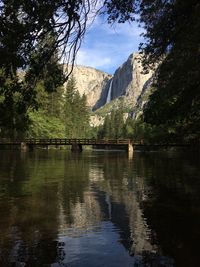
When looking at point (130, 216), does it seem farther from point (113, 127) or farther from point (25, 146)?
point (113, 127)

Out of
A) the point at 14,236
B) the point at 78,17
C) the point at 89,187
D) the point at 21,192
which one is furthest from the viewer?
the point at 89,187

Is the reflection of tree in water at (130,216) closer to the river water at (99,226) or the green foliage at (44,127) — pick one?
the river water at (99,226)

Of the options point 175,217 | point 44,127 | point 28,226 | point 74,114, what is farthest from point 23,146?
point 28,226

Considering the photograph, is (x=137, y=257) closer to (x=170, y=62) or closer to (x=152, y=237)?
(x=152, y=237)

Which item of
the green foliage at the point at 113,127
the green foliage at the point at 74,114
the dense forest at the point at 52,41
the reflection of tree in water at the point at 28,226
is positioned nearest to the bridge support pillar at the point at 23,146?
the green foliage at the point at 74,114

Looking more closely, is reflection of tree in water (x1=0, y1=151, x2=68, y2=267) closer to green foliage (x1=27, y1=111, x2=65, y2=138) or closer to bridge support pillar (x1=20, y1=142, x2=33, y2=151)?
bridge support pillar (x1=20, y1=142, x2=33, y2=151)

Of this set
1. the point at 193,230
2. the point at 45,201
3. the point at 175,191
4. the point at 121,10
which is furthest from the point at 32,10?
the point at 175,191

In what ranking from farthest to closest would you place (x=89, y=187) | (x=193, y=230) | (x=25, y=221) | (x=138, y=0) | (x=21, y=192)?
(x=89, y=187)
(x=21, y=192)
(x=25, y=221)
(x=193, y=230)
(x=138, y=0)

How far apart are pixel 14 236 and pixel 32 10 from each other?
252 inches

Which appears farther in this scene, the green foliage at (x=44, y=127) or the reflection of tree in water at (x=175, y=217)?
the green foliage at (x=44, y=127)

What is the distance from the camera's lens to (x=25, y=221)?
44.8ft

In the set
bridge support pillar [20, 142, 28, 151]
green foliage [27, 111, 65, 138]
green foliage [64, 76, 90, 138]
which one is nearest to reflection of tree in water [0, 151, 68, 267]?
bridge support pillar [20, 142, 28, 151]

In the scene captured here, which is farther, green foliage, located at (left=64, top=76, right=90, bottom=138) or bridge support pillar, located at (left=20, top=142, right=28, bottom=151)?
green foliage, located at (left=64, top=76, right=90, bottom=138)

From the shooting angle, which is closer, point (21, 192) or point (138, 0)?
point (138, 0)
